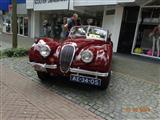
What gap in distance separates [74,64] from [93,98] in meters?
0.89

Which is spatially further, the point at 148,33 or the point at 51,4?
the point at 51,4

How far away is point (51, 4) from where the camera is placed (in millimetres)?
15820

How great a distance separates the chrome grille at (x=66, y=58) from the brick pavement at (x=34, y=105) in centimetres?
67

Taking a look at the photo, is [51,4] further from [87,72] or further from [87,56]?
[87,72]

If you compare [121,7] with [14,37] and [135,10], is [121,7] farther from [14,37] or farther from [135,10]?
[14,37]

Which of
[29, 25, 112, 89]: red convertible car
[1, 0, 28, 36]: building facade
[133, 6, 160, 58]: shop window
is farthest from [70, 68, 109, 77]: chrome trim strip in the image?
[1, 0, 28, 36]: building facade

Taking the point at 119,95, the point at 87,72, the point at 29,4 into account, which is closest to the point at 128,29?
the point at 119,95

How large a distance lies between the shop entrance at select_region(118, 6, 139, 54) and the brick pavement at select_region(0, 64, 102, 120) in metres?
7.53

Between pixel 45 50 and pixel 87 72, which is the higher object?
pixel 45 50

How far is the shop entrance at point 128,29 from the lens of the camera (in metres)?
11.3

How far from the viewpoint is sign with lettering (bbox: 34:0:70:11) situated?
14390mm

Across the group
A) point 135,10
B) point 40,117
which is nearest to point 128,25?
point 135,10

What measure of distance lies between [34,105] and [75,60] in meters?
1.29

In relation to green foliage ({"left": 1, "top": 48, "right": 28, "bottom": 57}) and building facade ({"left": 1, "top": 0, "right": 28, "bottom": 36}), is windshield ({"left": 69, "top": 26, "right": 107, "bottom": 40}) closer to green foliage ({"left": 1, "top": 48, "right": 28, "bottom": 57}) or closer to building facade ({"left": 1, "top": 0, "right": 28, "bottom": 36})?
green foliage ({"left": 1, "top": 48, "right": 28, "bottom": 57})
